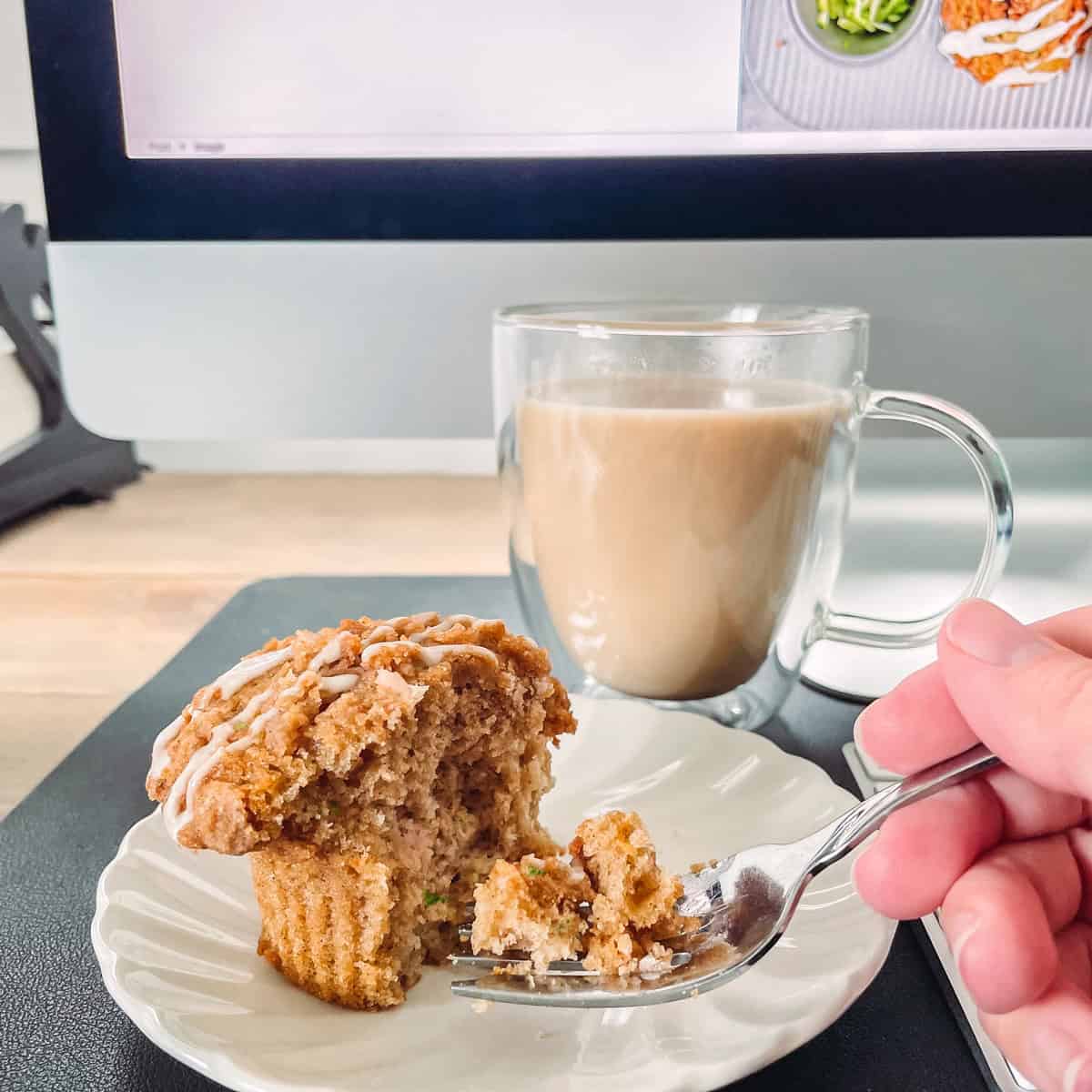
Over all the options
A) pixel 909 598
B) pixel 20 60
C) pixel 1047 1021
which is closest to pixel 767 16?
pixel 909 598

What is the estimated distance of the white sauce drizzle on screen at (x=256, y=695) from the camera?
43cm

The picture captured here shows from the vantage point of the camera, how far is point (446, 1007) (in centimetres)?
44

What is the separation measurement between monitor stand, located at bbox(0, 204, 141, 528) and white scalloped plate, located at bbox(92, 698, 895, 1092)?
816mm

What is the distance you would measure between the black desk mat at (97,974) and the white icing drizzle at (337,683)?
156 millimetres

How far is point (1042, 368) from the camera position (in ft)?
2.35

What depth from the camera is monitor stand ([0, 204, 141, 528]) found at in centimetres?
114

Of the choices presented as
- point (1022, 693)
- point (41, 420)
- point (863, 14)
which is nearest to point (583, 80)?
point (863, 14)

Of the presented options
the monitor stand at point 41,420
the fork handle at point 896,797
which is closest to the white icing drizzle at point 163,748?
the fork handle at point 896,797

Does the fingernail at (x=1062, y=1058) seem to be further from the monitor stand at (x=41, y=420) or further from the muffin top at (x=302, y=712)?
the monitor stand at (x=41, y=420)

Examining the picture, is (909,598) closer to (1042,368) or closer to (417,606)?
(1042,368)

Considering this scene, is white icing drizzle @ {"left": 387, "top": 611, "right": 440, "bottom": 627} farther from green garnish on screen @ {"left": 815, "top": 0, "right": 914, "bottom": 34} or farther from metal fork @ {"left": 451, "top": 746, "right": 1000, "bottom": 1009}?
green garnish on screen @ {"left": 815, "top": 0, "right": 914, "bottom": 34}

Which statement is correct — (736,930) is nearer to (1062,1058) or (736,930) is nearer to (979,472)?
(1062,1058)

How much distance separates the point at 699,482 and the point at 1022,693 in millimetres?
287

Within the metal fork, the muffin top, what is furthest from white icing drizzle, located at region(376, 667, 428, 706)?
the metal fork
